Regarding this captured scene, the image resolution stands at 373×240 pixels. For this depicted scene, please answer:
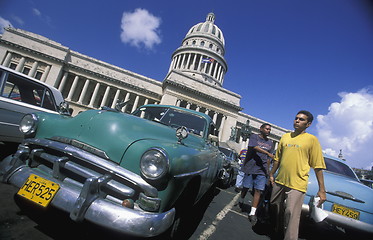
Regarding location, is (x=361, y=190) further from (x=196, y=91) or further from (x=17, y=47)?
(x=17, y=47)

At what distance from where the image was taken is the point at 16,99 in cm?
404

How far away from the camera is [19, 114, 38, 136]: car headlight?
2088mm

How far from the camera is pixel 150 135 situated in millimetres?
1975

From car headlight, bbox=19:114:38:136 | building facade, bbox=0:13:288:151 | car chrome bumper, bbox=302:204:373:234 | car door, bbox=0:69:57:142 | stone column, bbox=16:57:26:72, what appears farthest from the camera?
building facade, bbox=0:13:288:151

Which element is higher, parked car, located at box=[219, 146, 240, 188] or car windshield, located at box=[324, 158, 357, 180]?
car windshield, located at box=[324, 158, 357, 180]

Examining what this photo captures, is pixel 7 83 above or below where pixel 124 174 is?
above

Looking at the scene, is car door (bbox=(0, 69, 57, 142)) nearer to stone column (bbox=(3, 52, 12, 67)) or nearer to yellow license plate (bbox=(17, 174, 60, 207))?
yellow license plate (bbox=(17, 174, 60, 207))

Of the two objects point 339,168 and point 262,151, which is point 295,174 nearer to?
point 262,151

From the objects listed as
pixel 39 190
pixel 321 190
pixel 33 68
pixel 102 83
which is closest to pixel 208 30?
pixel 102 83

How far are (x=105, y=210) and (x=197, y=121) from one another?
2202 mm

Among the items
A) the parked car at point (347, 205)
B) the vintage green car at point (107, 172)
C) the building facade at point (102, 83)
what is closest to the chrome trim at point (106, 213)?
the vintage green car at point (107, 172)

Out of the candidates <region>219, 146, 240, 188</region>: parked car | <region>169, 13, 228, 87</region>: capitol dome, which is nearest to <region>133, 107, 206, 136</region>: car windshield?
<region>219, 146, 240, 188</region>: parked car

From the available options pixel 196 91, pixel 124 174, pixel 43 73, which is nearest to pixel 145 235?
pixel 124 174

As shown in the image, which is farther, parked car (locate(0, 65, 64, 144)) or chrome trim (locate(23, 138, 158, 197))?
parked car (locate(0, 65, 64, 144))
